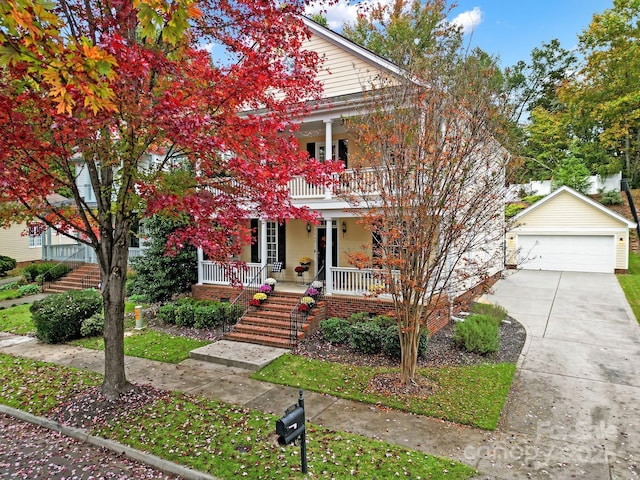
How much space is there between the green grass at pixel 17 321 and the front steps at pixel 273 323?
6.84 metres


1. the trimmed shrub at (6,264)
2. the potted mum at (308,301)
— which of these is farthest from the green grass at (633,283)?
the trimmed shrub at (6,264)

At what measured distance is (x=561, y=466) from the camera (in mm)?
5312

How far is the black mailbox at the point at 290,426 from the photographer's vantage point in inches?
181

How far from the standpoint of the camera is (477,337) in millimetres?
10008

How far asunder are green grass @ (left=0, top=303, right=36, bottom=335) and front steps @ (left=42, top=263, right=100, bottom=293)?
2.90 metres

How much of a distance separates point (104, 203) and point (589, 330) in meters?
13.3

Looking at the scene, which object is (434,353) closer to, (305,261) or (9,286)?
(305,261)

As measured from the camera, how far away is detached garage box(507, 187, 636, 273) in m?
22.0

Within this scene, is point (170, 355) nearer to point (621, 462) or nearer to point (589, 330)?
point (621, 462)

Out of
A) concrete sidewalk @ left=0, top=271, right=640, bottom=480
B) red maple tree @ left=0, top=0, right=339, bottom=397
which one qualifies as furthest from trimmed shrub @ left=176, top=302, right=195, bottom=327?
red maple tree @ left=0, top=0, right=339, bottom=397

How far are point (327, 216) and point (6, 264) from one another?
20542 millimetres

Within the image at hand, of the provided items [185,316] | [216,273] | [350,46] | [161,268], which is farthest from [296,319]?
[350,46]

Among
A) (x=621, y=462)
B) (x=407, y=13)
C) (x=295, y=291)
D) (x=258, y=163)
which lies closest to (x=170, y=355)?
(x=295, y=291)

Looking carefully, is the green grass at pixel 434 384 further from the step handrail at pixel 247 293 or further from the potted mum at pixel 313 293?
the step handrail at pixel 247 293
